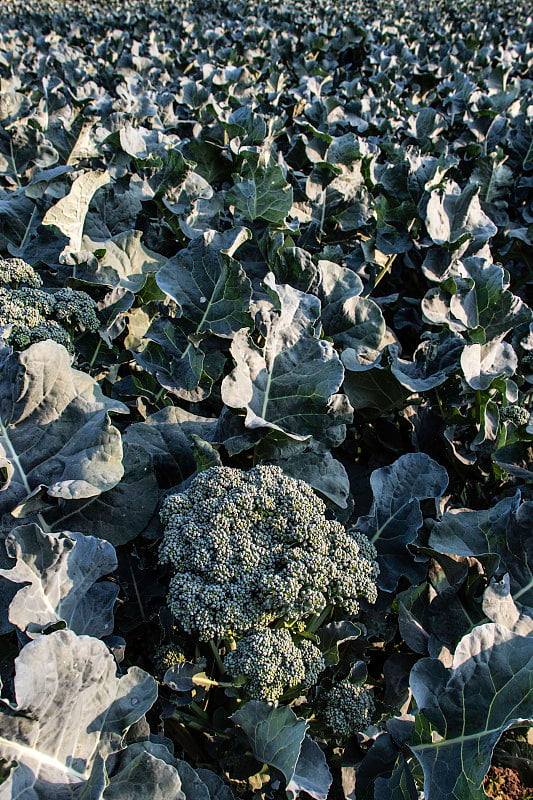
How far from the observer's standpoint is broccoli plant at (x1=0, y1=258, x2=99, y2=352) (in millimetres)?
2225

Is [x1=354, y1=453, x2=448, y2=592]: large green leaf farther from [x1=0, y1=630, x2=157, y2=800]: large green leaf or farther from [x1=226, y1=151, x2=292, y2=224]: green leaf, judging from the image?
[x1=226, y1=151, x2=292, y2=224]: green leaf

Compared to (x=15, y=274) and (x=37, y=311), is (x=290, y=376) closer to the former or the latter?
(x=37, y=311)

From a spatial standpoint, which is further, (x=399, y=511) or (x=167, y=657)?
(x=399, y=511)

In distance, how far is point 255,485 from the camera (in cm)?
183

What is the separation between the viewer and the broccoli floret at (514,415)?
262cm

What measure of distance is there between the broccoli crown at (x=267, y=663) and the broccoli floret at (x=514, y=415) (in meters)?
1.44

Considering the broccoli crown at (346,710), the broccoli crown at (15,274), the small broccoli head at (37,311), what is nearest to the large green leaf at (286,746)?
the broccoli crown at (346,710)

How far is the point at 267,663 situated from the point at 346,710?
15.9 inches

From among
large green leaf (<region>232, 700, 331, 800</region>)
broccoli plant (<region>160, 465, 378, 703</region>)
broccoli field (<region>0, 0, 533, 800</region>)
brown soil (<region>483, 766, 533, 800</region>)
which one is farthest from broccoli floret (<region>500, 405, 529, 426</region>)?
large green leaf (<region>232, 700, 331, 800</region>)

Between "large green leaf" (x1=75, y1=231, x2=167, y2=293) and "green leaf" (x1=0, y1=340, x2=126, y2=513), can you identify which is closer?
"green leaf" (x1=0, y1=340, x2=126, y2=513)

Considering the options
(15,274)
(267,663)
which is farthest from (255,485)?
(15,274)

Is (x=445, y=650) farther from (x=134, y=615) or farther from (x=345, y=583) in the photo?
(x=134, y=615)

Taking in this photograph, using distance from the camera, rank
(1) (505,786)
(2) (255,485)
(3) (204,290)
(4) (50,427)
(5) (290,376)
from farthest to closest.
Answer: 1. (3) (204,290)
2. (1) (505,786)
3. (5) (290,376)
4. (4) (50,427)
5. (2) (255,485)

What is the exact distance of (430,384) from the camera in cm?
243
